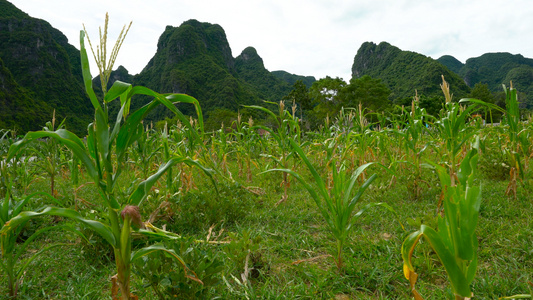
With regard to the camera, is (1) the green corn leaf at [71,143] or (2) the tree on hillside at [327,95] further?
(2) the tree on hillside at [327,95]

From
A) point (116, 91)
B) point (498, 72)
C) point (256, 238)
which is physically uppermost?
point (498, 72)

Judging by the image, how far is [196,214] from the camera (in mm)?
2244

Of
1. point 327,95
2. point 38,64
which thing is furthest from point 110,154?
point 38,64

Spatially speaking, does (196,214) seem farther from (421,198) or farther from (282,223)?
(421,198)

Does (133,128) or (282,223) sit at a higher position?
(133,128)

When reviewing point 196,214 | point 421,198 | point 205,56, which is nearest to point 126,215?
point 196,214

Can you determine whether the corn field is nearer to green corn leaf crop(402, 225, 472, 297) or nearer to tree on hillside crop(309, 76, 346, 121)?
green corn leaf crop(402, 225, 472, 297)

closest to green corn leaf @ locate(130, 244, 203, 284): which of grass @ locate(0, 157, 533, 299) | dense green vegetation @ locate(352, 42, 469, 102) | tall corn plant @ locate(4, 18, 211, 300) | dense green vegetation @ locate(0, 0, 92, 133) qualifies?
tall corn plant @ locate(4, 18, 211, 300)

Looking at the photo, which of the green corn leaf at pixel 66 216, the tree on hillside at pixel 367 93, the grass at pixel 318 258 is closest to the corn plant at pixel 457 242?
the grass at pixel 318 258

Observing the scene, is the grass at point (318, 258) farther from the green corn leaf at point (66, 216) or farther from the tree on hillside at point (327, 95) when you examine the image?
the tree on hillside at point (327, 95)

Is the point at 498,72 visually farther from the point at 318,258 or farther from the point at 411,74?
the point at 318,258

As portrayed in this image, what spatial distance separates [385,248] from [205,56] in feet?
301

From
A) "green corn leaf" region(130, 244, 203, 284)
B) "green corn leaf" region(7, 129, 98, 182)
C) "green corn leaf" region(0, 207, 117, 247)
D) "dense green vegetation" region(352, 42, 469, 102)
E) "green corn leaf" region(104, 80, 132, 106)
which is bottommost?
"green corn leaf" region(130, 244, 203, 284)

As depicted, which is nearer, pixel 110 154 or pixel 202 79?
pixel 110 154
